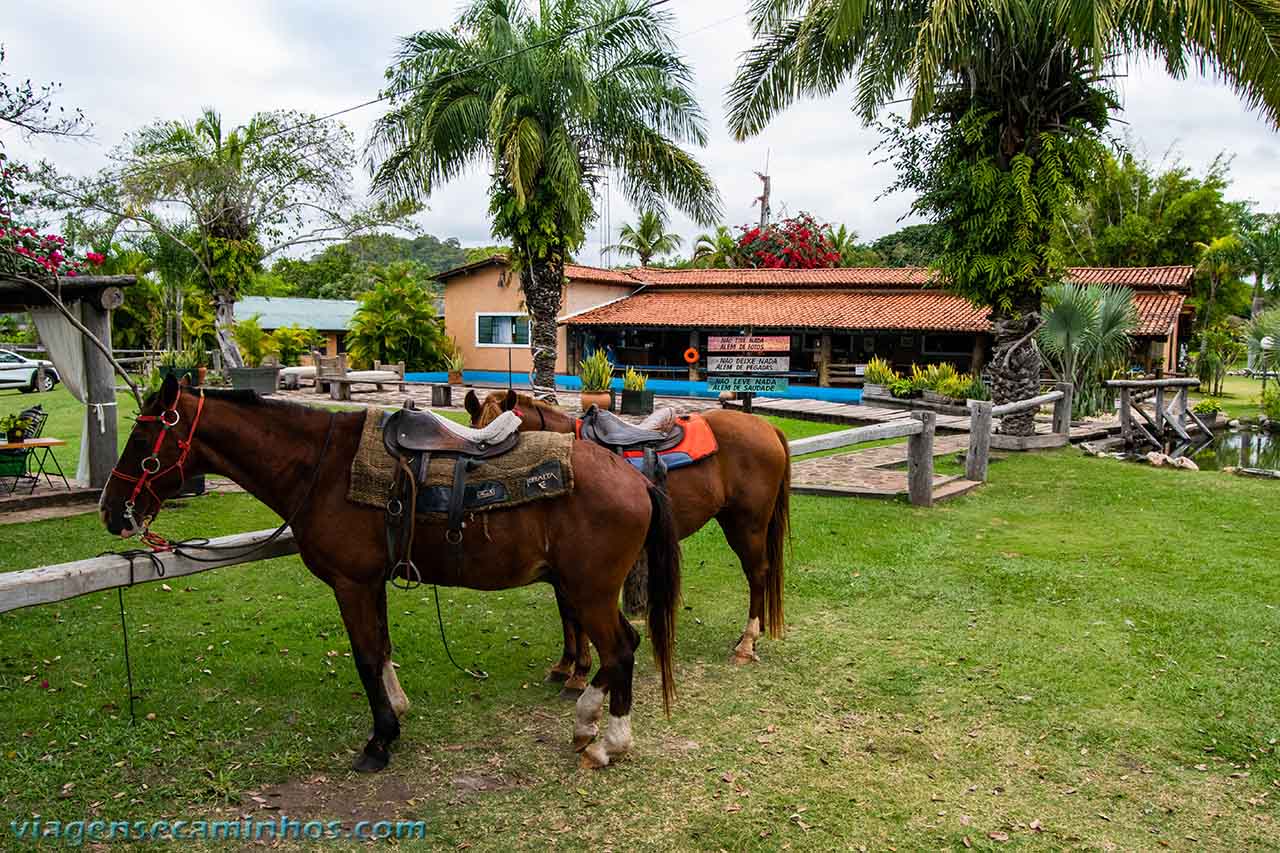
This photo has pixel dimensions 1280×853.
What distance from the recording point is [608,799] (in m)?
3.40

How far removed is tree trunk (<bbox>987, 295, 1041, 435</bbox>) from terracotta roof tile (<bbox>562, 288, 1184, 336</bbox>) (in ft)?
27.8

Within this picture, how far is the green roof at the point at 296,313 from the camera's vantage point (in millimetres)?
35844

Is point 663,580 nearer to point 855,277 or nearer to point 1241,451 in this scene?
point 1241,451

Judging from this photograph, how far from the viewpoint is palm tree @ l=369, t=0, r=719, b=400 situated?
1424cm

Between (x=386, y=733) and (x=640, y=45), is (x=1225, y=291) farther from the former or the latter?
(x=386, y=733)

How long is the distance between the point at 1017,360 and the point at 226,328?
2014 centimetres

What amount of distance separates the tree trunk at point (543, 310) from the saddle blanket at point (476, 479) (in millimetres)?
11916

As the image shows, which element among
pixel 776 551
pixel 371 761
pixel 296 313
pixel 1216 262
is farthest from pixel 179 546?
pixel 1216 262

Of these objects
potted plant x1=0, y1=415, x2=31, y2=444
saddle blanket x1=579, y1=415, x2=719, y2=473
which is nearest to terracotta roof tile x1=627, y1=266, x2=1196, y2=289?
saddle blanket x1=579, y1=415, x2=719, y2=473

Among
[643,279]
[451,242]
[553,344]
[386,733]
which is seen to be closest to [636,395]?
[553,344]

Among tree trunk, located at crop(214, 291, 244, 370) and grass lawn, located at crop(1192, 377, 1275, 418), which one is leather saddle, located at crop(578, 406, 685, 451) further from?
grass lawn, located at crop(1192, 377, 1275, 418)

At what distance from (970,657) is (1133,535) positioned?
157 inches

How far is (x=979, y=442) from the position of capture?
33.6ft

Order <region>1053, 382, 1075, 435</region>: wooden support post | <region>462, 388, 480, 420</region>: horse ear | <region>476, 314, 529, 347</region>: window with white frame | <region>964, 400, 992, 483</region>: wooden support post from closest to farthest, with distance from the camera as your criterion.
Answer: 1. <region>462, 388, 480, 420</region>: horse ear
2. <region>964, 400, 992, 483</region>: wooden support post
3. <region>1053, 382, 1075, 435</region>: wooden support post
4. <region>476, 314, 529, 347</region>: window with white frame
